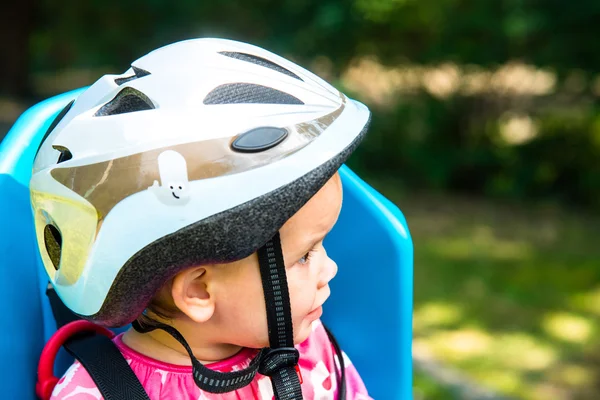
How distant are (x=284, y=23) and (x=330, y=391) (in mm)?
3607

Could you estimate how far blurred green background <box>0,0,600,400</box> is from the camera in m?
3.84

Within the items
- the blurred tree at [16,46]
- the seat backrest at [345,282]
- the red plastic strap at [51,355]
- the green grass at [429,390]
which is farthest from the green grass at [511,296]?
the blurred tree at [16,46]

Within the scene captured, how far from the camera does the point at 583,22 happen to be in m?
4.32

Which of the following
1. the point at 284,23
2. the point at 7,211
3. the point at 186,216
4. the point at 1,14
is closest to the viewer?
the point at 186,216

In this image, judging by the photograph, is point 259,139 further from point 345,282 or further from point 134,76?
point 345,282

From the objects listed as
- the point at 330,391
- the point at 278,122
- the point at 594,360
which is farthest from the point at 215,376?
the point at 594,360

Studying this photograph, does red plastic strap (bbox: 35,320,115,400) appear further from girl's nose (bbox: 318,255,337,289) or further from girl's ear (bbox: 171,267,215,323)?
girl's nose (bbox: 318,255,337,289)

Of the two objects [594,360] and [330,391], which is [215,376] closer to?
[330,391]

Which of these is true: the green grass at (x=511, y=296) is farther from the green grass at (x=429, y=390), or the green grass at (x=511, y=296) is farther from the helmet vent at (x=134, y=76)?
the helmet vent at (x=134, y=76)

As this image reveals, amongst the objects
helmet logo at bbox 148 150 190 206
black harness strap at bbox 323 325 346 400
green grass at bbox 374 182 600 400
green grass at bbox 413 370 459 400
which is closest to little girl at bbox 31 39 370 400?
helmet logo at bbox 148 150 190 206

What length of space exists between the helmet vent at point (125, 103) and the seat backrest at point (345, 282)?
0.95 ft

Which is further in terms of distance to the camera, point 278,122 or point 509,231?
point 509,231

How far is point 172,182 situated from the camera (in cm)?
93

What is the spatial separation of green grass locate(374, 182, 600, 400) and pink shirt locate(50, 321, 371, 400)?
1374 millimetres
